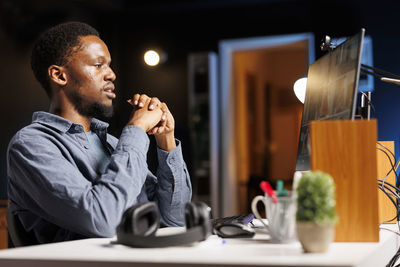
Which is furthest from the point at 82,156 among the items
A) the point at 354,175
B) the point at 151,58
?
the point at 151,58

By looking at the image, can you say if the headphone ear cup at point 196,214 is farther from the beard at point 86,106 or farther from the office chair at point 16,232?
the beard at point 86,106

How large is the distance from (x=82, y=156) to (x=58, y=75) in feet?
1.19

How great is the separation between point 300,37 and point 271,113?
9.18ft

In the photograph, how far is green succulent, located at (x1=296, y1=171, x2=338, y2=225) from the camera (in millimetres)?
1035

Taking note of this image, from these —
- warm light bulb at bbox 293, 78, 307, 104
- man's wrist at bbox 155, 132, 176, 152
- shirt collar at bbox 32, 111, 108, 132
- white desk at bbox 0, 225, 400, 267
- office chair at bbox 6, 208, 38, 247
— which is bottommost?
office chair at bbox 6, 208, 38, 247

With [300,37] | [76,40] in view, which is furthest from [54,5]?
[76,40]

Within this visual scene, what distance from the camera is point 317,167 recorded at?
123 centimetres

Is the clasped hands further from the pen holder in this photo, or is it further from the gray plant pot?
the gray plant pot

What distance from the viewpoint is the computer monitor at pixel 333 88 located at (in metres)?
1.26

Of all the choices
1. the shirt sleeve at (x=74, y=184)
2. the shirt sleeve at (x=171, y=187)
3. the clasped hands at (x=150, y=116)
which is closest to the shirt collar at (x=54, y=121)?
the shirt sleeve at (x=74, y=184)

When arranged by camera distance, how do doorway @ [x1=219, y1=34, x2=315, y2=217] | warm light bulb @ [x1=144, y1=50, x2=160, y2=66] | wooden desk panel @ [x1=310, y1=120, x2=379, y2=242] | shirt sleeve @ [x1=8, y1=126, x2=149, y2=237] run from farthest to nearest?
1. warm light bulb @ [x1=144, y1=50, x2=160, y2=66]
2. doorway @ [x1=219, y1=34, x2=315, y2=217]
3. shirt sleeve @ [x1=8, y1=126, x2=149, y2=237]
4. wooden desk panel @ [x1=310, y1=120, x2=379, y2=242]

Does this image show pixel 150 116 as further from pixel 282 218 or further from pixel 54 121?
pixel 282 218

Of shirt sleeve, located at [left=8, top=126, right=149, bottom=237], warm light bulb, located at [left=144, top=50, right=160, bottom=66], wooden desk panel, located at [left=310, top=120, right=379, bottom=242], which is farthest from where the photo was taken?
warm light bulb, located at [left=144, top=50, right=160, bottom=66]

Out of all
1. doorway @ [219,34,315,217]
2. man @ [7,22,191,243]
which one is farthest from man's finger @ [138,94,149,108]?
doorway @ [219,34,315,217]
